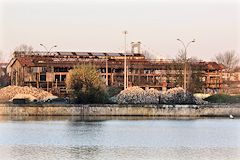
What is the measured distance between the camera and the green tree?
78.3 metres

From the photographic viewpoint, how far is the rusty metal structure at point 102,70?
117625 mm

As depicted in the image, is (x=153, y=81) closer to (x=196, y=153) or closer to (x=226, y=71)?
(x=226, y=71)

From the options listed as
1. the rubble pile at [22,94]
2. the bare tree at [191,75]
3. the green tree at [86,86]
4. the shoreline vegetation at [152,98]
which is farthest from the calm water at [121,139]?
the bare tree at [191,75]

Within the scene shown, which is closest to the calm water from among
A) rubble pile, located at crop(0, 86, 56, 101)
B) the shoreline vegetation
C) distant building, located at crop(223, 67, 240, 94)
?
the shoreline vegetation

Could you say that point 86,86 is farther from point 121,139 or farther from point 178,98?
point 121,139

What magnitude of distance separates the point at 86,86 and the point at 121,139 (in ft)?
104

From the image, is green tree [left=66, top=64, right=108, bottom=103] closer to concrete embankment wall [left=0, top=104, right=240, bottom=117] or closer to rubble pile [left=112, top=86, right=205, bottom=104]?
rubble pile [left=112, top=86, right=205, bottom=104]

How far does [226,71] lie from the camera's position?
145125mm

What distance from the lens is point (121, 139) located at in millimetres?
47625

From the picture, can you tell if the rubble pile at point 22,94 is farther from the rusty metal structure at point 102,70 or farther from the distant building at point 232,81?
the distant building at point 232,81

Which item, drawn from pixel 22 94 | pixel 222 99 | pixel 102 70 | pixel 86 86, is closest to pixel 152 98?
pixel 86 86

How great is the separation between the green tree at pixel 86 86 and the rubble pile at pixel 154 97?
2.56 m

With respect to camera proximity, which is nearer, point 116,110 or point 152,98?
point 116,110

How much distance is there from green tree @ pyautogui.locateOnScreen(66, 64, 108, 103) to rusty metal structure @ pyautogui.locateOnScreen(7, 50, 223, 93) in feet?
101
